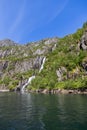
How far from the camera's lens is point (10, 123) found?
4975cm

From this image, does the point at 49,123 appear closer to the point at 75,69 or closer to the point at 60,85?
the point at 60,85

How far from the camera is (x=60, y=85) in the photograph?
7008 inches

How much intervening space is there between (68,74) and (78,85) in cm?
3938

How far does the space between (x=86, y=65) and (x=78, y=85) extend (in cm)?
3546

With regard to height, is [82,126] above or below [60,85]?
below

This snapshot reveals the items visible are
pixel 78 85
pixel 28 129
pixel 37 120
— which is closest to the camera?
pixel 28 129

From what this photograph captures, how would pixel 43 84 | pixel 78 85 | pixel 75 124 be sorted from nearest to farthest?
pixel 75 124 < pixel 78 85 < pixel 43 84

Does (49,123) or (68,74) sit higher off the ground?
(68,74)

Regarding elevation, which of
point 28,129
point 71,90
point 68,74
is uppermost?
point 68,74

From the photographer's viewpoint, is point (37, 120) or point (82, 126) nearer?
point (82, 126)

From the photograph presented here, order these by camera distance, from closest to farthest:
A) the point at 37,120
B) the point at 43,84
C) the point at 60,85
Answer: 1. the point at 37,120
2. the point at 60,85
3. the point at 43,84

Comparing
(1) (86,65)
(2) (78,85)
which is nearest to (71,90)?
(2) (78,85)

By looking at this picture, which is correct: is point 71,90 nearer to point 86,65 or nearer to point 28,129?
point 86,65

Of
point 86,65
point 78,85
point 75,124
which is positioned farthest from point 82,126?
point 86,65
